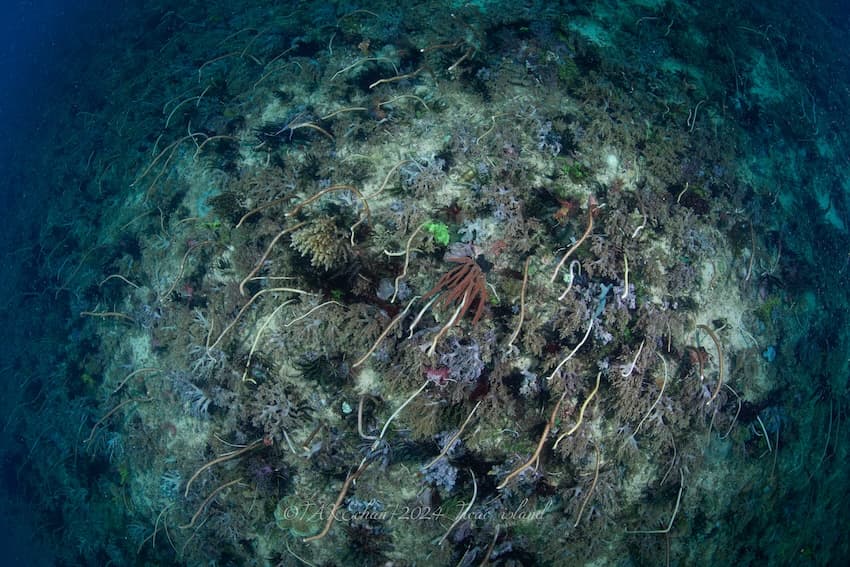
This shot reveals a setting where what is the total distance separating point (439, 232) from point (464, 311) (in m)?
1.10

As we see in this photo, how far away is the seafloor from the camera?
4.73 m

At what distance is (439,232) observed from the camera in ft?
16.5

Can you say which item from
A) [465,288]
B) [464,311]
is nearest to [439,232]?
[465,288]

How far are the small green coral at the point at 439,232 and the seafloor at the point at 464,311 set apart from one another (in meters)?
0.05

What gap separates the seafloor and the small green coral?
5 cm

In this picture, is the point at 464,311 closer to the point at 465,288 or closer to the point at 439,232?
the point at 465,288

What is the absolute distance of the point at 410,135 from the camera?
5.79 meters

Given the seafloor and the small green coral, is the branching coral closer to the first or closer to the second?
the seafloor

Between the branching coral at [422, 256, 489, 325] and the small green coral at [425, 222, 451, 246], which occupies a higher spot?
the small green coral at [425, 222, 451, 246]

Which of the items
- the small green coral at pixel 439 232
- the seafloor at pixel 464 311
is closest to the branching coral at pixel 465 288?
the seafloor at pixel 464 311

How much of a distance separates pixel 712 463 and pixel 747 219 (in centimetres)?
352

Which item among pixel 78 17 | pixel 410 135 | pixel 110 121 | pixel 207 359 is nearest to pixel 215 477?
pixel 207 359

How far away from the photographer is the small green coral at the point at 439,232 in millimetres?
4984

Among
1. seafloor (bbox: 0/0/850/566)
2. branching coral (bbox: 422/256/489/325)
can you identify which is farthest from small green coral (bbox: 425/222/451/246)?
branching coral (bbox: 422/256/489/325)
